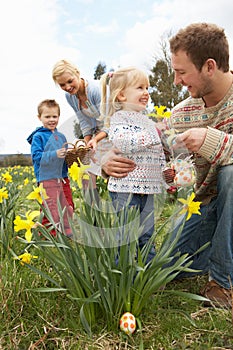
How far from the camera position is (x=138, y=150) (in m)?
1.56

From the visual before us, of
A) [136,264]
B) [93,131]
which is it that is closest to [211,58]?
[93,131]

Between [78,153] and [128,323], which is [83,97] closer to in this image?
[78,153]

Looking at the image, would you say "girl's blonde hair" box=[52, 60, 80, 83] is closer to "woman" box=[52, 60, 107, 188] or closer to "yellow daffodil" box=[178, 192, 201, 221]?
"woman" box=[52, 60, 107, 188]

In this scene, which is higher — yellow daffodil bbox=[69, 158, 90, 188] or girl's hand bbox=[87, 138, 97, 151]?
girl's hand bbox=[87, 138, 97, 151]

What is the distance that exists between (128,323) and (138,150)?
24.5 inches

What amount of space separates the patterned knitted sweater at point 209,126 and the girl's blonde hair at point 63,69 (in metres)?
0.78

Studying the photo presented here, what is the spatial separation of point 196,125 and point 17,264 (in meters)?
1.10

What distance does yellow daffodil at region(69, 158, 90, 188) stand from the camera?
1481 mm

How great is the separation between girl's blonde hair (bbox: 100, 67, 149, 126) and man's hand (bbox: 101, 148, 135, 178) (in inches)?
6.8

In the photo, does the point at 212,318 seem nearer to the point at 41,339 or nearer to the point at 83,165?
the point at 41,339

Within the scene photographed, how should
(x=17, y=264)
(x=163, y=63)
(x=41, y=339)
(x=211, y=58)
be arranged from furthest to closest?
(x=163, y=63) < (x=17, y=264) < (x=211, y=58) < (x=41, y=339)

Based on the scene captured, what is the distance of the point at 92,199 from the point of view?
5.07ft

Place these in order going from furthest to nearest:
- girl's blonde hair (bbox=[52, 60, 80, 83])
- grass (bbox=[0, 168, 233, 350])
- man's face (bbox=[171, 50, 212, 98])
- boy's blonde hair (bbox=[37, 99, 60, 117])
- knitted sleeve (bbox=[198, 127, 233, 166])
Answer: boy's blonde hair (bbox=[37, 99, 60, 117]), girl's blonde hair (bbox=[52, 60, 80, 83]), man's face (bbox=[171, 50, 212, 98]), knitted sleeve (bbox=[198, 127, 233, 166]), grass (bbox=[0, 168, 233, 350])

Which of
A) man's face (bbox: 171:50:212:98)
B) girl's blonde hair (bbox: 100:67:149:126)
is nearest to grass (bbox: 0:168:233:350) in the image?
girl's blonde hair (bbox: 100:67:149:126)
